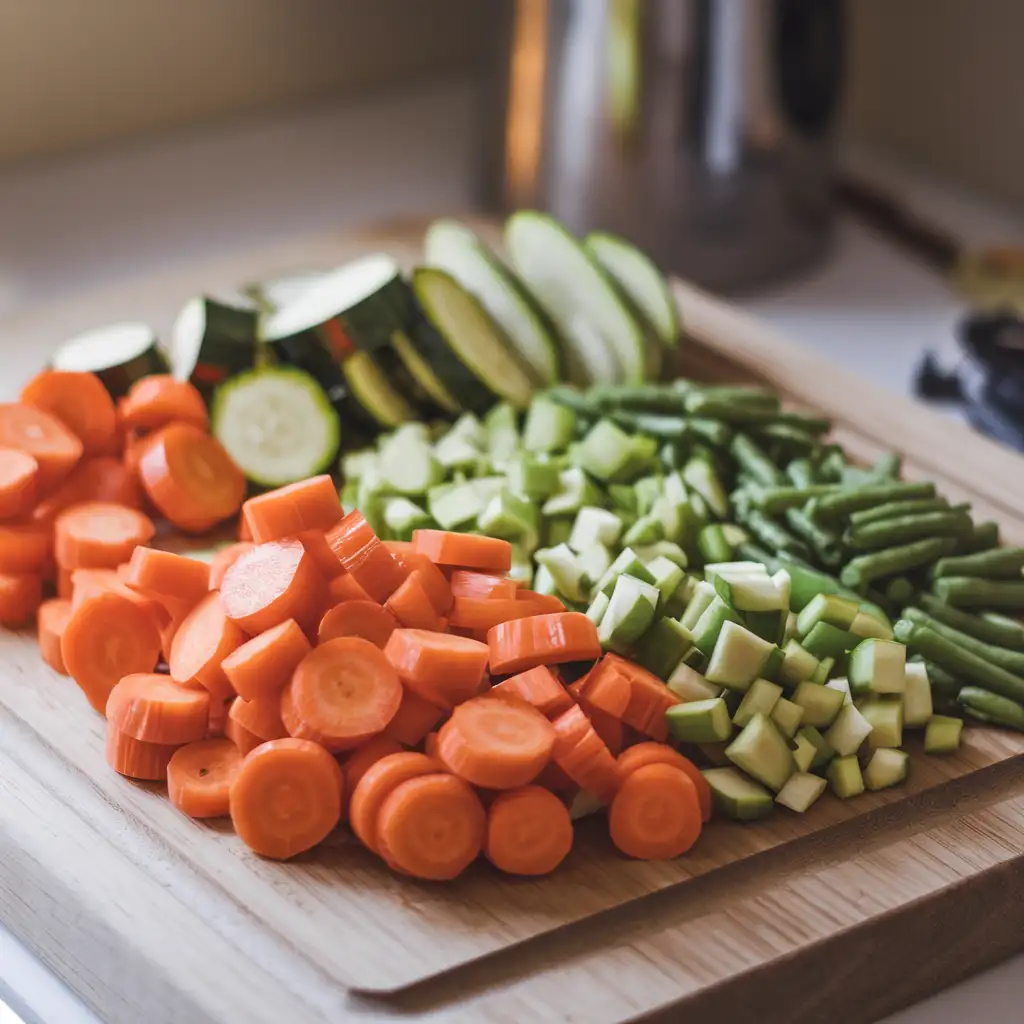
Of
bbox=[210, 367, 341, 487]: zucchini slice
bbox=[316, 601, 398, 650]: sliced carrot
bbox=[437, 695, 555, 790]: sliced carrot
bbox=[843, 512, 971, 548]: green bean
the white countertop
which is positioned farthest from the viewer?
the white countertop

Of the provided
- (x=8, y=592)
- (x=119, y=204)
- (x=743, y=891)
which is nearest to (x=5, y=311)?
(x=119, y=204)

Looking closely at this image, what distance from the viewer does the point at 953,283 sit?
3199 mm

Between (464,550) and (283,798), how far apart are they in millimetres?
390

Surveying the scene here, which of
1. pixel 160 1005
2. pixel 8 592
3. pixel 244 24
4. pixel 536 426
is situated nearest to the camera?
pixel 160 1005

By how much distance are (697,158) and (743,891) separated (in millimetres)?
1624

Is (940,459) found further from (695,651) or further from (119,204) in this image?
(119,204)

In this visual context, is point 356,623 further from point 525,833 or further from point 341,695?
→ point 525,833

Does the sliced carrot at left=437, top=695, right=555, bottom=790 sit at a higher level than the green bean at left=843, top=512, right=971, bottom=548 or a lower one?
lower

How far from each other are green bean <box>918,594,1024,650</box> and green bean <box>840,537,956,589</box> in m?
0.06

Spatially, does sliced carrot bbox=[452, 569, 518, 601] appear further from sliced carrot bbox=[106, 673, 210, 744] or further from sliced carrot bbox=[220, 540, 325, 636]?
sliced carrot bbox=[106, 673, 210, 744]

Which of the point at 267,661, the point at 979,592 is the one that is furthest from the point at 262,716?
the point at 979,592

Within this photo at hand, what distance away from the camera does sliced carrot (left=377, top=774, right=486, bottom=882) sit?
5.10 ft

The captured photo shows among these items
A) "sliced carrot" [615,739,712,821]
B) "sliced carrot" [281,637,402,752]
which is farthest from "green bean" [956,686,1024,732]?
"sliced carrot" [281,637,402,752]

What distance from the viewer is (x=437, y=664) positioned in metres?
1.65
